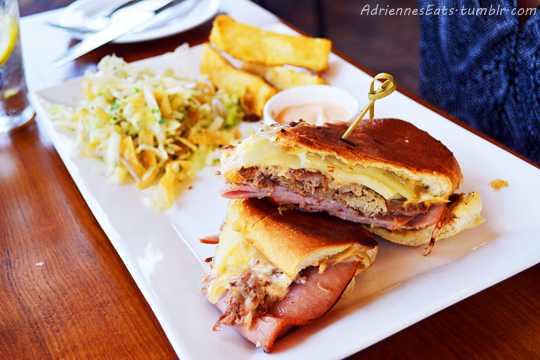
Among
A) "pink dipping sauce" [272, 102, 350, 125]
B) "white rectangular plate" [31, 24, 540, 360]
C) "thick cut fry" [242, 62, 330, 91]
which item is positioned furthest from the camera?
"thick cut fry" [242, 62, 330, 91]

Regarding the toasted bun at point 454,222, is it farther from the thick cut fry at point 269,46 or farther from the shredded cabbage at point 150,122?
the thick cut fry at point 269,46

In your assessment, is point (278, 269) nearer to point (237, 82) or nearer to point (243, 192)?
point (243, 192)

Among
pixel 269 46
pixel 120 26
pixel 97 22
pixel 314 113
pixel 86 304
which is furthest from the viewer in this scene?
pixel 97 22

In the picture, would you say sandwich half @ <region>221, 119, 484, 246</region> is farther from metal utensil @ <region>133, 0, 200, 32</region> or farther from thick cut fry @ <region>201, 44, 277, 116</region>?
metal utensil @ <region>133, 0, 200, 32</region>

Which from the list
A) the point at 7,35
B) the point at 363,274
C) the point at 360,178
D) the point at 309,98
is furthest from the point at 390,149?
the point at 7,35

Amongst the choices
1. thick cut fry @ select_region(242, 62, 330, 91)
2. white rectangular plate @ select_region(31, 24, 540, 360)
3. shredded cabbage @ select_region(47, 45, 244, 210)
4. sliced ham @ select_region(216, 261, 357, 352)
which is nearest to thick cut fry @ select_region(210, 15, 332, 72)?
thick cut fry @ select_region(242, 62, 330, 91)

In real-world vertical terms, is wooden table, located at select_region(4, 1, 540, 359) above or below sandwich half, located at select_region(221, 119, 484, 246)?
below

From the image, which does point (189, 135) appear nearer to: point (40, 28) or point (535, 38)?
point (535, 38)

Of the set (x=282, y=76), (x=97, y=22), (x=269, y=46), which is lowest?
(x=97, y=22)
